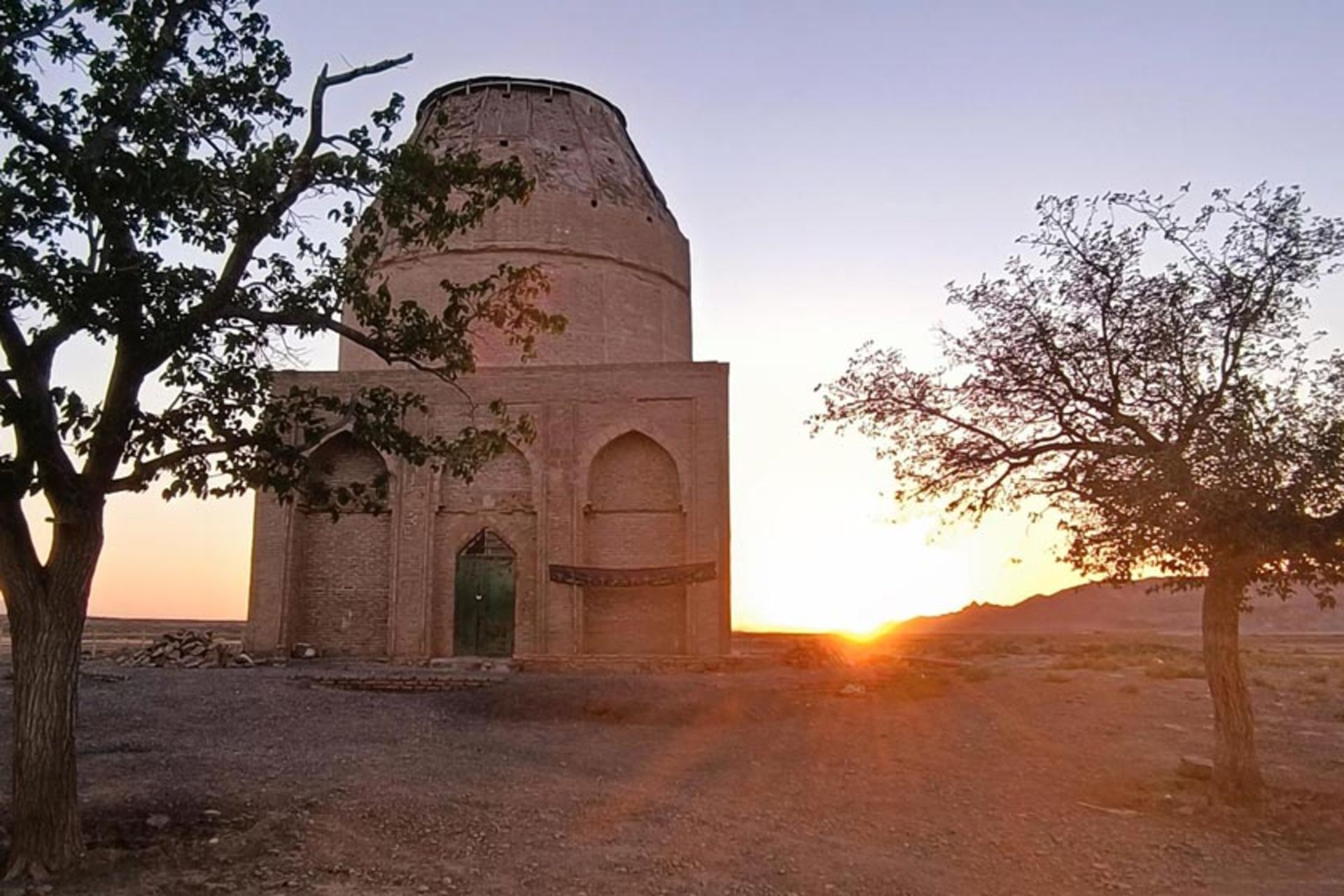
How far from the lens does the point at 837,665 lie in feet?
69.6

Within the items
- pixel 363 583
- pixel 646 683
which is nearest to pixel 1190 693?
pixel 646 683

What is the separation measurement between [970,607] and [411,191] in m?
80.1

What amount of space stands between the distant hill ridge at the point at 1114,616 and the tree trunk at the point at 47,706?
64.3 metres

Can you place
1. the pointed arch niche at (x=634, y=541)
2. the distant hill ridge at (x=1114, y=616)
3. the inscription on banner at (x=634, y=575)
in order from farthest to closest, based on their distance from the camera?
the distant hill ridge at (x=1114, y=616) → the pointed arch niche at (x=634, y=541) → the inscription on banner at (x=634, y=575)

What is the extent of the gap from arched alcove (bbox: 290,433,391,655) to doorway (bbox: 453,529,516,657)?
151 cm

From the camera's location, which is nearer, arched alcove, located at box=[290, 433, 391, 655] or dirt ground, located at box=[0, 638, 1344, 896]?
dirt ground, located at box=[0, 638, 1344, 896]

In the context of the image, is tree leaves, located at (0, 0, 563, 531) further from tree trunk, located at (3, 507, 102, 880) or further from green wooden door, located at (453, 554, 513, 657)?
green wooden door, located at (453, 554, 513, 657)

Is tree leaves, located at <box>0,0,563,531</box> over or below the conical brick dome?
below

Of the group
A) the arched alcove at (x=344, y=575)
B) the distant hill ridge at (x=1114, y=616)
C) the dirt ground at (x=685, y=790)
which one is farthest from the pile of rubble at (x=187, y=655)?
the distant hill ridge at (x=1114, y=616)

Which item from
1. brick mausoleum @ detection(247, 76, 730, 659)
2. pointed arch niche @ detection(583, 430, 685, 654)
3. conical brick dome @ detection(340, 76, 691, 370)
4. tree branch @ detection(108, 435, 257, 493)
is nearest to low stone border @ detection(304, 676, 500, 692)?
brick mausoleum @ detection(247, 76, 730, 659)

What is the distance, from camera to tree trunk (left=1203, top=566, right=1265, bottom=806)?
10.9 metres

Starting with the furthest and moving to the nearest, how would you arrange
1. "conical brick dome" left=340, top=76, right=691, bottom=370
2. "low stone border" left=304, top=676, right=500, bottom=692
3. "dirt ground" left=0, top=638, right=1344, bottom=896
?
"conical brick dome" left=340, top=76, right=691, bottom=370
"low stone border" left=304, top=676, right=500, bottom=692
"dirt ground" left=0, top=638, right=1344, bottom=896

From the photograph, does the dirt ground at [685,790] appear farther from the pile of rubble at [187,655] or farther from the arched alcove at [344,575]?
the arched alcove at [344,575]

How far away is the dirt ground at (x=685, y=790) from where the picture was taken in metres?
8.30
